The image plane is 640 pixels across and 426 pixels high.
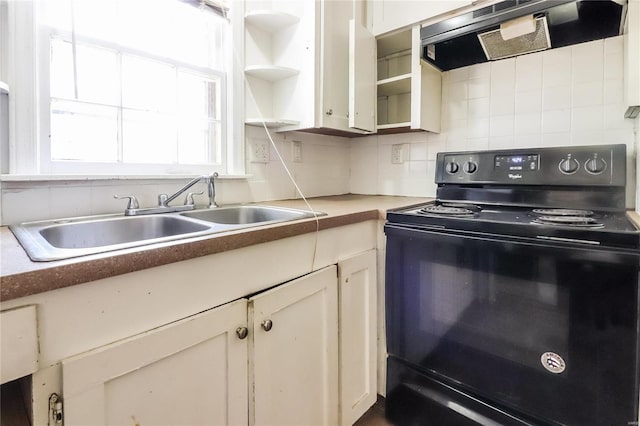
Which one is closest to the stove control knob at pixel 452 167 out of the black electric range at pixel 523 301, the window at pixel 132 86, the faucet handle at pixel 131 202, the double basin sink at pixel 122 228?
the black electric range at pixel 523 301

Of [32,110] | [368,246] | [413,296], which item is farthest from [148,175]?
[413,296]

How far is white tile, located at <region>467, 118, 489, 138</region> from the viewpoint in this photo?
177cm

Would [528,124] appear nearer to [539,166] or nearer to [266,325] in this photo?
[539,166]

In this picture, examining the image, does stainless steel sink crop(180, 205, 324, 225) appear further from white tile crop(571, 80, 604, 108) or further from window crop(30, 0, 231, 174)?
white tile crop(571, 80, 604, 108)

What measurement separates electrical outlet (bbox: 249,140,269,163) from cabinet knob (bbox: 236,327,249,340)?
101 centimetres

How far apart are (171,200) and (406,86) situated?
142 centimetres

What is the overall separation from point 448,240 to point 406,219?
0.18 metres

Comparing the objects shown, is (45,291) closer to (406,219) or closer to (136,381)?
(136,381)

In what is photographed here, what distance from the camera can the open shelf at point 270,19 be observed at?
1.61 metres

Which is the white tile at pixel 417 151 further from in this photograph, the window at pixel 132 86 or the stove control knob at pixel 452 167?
the window at pixel 132 86

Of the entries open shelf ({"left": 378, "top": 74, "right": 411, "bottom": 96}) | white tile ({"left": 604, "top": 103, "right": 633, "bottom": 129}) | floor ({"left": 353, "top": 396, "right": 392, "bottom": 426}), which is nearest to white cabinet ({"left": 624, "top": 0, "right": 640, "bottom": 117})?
white tile ({"left": 604, "top": 103, "right": 633, "bottom": 129})

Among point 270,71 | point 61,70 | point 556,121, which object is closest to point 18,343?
point 61,70

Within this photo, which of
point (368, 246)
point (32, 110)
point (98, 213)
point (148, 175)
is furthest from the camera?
point (368, 246)

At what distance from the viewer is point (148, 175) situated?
1.33m
